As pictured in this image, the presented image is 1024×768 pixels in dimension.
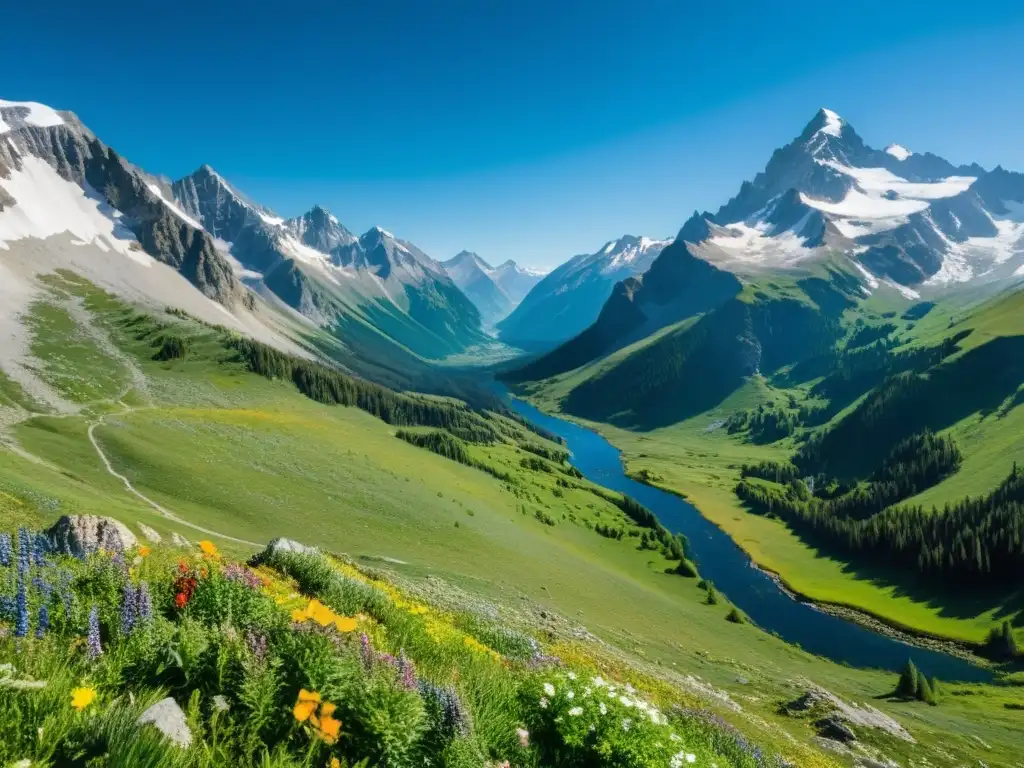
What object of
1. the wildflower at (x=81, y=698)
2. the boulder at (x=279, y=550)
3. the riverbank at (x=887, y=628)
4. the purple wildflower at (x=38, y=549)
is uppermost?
the wildflower at (x=81, y=698)

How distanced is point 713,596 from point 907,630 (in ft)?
134

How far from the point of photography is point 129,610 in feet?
22.0

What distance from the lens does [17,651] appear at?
575 centimetres

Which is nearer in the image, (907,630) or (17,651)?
(17,651)

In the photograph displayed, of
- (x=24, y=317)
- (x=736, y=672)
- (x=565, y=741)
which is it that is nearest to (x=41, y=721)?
(x=565, y=741)

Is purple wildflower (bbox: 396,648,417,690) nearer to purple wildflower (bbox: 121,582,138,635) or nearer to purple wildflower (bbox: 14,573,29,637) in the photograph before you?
purple wildflower (bbox: 121,582,138,635)

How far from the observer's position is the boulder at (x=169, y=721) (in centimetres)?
489

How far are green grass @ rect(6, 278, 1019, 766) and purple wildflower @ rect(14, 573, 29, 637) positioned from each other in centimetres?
2678

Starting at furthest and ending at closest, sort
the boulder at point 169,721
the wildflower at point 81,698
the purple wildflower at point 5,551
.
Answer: the purple wildflower at point 5,551, the boulder at point 169,721, the wildflower at point 81,698

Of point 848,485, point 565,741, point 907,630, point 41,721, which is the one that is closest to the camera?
point 41,721

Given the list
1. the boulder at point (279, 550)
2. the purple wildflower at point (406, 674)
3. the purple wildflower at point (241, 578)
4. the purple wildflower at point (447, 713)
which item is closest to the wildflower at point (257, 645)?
the purple wildflower at point (241, 578)

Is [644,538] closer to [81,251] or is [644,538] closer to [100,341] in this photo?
[100,341]

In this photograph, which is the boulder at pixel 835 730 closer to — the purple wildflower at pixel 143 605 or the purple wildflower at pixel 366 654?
the purple wildflower at pixel 366 654

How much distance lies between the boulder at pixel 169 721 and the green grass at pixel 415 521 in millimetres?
25962
